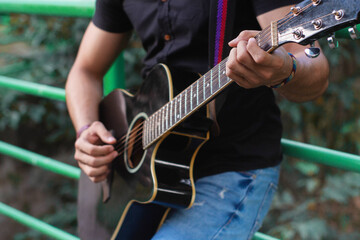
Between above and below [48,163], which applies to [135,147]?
above

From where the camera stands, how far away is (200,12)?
1.26 meters

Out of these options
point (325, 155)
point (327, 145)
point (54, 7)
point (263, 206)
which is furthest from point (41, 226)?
point (327, 145)

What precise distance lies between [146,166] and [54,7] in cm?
80

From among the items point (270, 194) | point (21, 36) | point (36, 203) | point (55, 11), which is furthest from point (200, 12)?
point (36, 203)

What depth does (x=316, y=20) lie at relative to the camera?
793 mm

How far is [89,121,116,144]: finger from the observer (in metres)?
1.42

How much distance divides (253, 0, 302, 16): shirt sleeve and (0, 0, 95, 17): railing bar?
0.70 m

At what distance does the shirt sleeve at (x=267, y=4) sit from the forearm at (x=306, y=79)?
0.36 ft

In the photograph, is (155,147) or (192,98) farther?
(155,147)

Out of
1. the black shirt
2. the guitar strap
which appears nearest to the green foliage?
the black shirt

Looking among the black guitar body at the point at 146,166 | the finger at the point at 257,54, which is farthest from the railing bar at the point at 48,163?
the finger at the point at 257,54

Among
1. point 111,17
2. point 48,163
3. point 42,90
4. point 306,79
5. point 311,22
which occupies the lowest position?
point 48,163

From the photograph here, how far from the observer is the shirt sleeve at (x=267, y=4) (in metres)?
1.10

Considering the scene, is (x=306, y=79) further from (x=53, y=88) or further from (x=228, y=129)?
(x=53, y=88)
